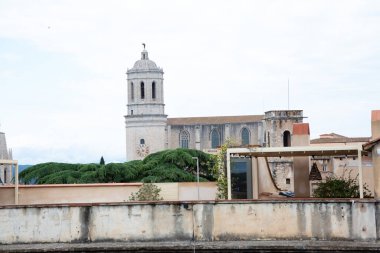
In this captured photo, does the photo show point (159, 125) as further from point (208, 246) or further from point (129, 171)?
point (208, 246)

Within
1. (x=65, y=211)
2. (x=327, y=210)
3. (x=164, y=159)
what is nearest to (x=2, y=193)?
(x=65, y=211)

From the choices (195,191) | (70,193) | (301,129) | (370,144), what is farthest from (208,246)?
(195,191)

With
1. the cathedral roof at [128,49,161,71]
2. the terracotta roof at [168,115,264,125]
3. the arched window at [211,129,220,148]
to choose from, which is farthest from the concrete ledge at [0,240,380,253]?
the cathedral roof at [128,49,161,71]

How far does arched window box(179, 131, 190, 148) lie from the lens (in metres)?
120

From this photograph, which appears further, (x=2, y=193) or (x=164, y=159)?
(x=164, y=159)

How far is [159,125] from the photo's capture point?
121 m

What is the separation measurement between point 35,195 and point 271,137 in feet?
151

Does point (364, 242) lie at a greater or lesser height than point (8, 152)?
lesser

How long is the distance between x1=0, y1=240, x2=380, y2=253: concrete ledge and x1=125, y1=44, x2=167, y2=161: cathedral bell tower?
3892 inches

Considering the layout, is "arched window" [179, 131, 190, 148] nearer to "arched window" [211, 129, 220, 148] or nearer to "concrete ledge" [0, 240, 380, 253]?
"arched window" [211, 129, 220, 148]

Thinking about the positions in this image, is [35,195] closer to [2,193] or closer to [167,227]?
[2,193]

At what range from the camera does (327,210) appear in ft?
64.3

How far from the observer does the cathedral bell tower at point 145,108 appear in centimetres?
11950

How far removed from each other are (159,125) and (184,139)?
436 cm
